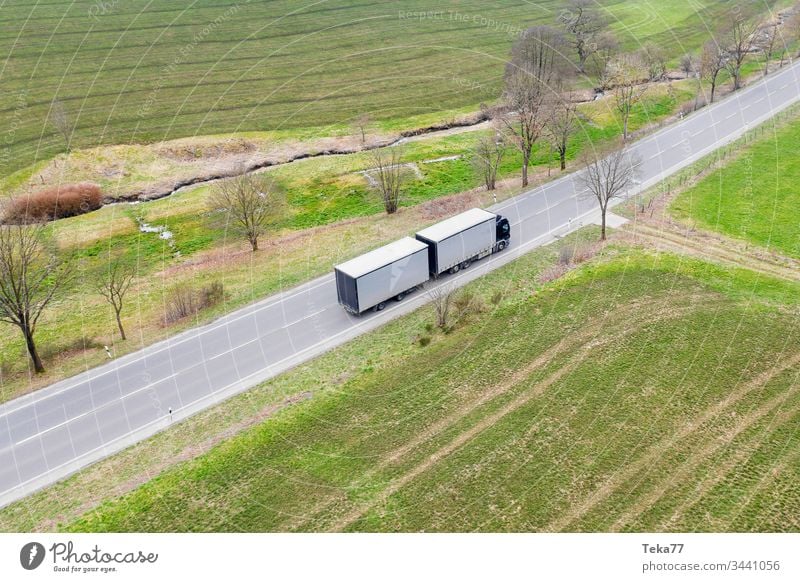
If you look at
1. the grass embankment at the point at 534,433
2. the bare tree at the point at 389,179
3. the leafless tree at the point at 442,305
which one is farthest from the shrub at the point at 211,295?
the bare tree at the point at 389,179

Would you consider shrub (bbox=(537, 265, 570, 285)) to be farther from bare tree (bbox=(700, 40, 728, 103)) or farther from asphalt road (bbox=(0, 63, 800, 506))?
bare tree (bbox=(700, 40, 728, 103))

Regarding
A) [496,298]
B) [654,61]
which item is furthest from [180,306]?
[654,61]

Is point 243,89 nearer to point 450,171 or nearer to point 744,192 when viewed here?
point 450,171

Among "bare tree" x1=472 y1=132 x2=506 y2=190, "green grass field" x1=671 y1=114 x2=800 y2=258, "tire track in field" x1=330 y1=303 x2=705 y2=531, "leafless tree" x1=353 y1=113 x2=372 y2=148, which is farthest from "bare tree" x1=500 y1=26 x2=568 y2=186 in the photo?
"tire track in field" x1=330 y1=303 x2=705 y2=531

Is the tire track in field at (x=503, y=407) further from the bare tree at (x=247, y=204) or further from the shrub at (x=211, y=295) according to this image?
the bare tree at (x=247, y=204)

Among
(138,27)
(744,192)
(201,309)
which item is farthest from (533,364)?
(138,27)
